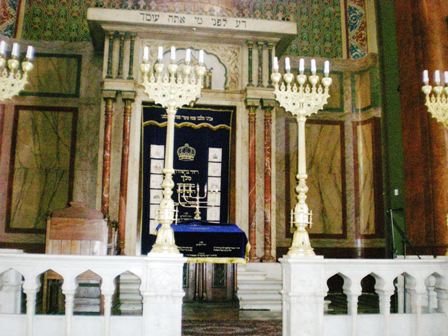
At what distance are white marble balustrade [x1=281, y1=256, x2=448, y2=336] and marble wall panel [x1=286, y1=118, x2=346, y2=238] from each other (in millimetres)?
5743

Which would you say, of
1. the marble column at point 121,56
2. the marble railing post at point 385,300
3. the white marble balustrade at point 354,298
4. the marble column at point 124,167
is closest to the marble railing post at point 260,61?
the marble column at point 124,167

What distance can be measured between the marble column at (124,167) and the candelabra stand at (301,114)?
424 centimetres

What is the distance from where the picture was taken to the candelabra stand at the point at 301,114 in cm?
479

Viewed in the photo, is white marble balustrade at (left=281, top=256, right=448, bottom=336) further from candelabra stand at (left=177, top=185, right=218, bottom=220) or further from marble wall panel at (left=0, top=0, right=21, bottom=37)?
marble wall panel at (left=0, top=0, right=21, bottom=37)

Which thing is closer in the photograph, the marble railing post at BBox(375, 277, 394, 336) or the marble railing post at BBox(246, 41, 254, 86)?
the marble railing post at BBox(375, 277, 394, 336)

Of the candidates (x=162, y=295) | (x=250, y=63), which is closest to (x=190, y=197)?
(x=250, y=63)

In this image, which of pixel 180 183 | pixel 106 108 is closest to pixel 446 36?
pixel 180 183

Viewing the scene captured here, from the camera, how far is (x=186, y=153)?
9117mm

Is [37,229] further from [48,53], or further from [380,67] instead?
[380,67]

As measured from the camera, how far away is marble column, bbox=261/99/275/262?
894cm

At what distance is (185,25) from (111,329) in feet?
19.7

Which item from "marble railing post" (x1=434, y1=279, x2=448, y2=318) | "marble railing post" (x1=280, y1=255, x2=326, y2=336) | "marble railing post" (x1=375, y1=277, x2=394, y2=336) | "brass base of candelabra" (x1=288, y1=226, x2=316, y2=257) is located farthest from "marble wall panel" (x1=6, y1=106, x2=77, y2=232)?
"marble railing post" (x1=434, y1=279, x2=448, y2=318)

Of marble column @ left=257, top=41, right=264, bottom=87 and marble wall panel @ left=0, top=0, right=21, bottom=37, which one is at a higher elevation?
marble wall panel @ left=0, top=0, right=21, bottom=37

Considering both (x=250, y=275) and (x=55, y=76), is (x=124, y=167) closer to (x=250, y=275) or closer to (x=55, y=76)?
(x=250, y=275)
